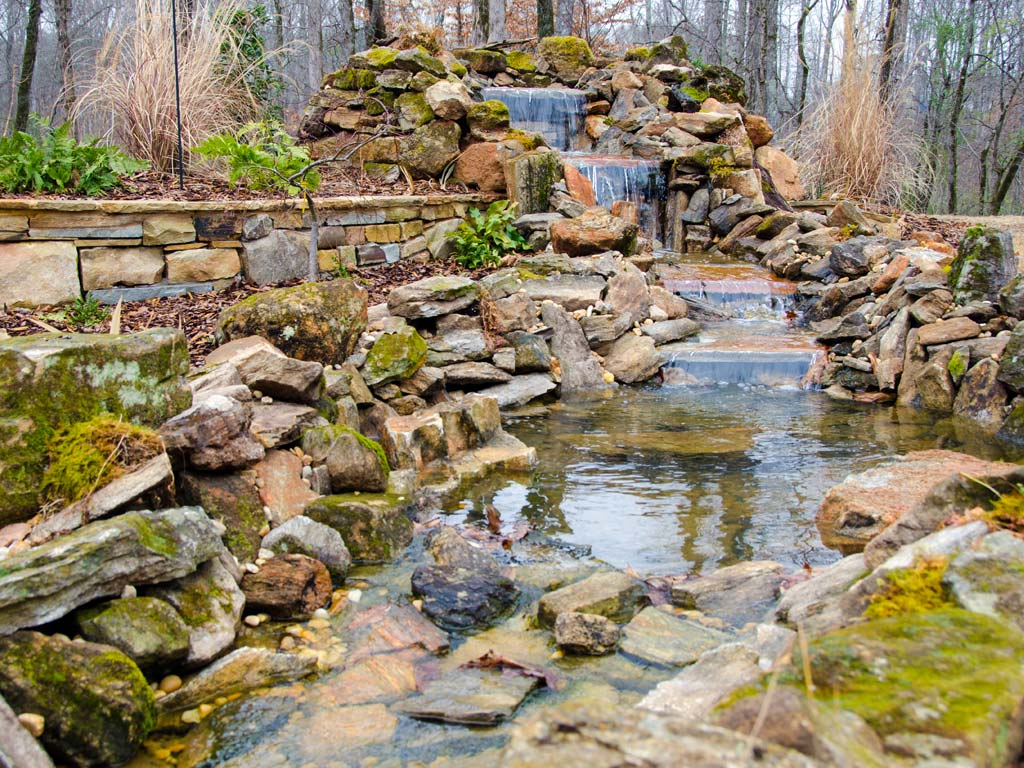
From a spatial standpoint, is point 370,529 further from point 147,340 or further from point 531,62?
point 531,62

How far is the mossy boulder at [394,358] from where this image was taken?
18.2ft

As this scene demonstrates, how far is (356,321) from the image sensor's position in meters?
5.48

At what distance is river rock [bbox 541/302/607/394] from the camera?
22.8ft

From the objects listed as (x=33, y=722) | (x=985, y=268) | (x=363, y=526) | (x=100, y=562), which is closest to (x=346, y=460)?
(x=363, y=526)

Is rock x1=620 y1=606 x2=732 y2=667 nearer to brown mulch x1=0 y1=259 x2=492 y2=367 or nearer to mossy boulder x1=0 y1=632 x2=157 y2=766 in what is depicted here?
mossy boulder x1=0 y1=632 x2=157 y2=766

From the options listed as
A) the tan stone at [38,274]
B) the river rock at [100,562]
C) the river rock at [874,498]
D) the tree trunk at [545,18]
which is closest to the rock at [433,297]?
the tan stone at [38,274]

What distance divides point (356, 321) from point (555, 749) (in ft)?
14.8

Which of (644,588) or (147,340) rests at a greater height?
(147,340)

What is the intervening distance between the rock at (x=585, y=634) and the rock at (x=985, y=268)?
5.35 metres

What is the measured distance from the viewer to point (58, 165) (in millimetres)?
6219

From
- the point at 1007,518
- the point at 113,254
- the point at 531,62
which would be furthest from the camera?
the point at 531,62

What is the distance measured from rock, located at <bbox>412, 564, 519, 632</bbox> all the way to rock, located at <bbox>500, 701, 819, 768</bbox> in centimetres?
181

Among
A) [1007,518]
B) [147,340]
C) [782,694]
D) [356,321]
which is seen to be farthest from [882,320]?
[782,694]

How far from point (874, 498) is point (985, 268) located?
3.98 meters
